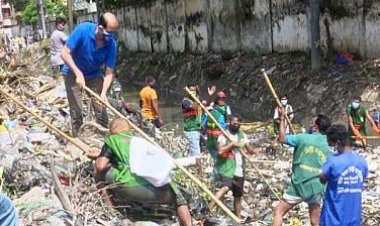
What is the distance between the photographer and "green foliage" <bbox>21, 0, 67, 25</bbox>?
183 ft

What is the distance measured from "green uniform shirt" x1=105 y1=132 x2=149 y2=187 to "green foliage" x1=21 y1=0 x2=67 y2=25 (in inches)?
1814

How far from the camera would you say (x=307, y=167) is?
7.52m

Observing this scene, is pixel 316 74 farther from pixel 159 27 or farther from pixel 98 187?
pixel 159 27

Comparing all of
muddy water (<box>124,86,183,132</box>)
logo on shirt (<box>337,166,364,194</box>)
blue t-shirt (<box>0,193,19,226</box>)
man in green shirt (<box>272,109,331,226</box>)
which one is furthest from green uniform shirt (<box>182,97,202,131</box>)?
blue t-shirt (<box>0,193,19,226</box>)

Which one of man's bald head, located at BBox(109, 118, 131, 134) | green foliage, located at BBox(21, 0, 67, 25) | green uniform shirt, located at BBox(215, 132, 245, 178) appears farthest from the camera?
green foliage, located at BBox(21, 0, 67, 25)

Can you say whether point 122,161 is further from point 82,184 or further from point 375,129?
point 375,129

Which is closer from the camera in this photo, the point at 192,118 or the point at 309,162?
the point at 309,162

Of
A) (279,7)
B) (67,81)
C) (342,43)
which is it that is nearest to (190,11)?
(279,7)

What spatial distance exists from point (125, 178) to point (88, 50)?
185cm

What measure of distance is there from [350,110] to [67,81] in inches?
240

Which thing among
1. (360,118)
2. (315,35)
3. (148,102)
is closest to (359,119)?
(360,118)

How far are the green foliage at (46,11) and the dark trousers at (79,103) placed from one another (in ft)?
145

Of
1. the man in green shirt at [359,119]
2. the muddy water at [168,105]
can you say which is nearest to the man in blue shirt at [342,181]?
the man in green shirt at [359,119]

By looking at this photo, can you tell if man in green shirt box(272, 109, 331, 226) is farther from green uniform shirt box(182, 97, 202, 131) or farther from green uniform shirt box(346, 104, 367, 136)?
green uniform shirt box(346, 104, 367, 136)
